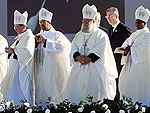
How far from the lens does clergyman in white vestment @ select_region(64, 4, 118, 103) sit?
8203 mm

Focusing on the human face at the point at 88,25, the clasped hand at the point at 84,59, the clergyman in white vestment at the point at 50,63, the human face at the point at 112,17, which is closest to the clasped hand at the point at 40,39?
the clergyman in white vestment at the point at 50,63

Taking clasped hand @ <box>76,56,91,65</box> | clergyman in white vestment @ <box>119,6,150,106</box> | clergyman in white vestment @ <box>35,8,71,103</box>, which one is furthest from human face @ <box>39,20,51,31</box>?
clergyman in white vestment @ <box>119,6,150,106</box>

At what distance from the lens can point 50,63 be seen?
8914 mm

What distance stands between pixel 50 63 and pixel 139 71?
65.1 inches

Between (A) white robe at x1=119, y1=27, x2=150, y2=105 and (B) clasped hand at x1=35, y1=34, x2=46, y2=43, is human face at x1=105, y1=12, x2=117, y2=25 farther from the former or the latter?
(B) clasped hand at x1=35, y1=34, x2=46, y2=43

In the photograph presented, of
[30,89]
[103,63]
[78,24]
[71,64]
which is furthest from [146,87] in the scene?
[78,24]

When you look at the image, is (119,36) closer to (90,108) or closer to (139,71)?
(139,71)

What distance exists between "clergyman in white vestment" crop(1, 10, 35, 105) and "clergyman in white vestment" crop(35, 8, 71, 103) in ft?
0.64

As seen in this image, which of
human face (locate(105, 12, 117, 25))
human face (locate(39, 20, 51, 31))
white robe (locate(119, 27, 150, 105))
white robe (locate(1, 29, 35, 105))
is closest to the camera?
white robe (locate(119, 27, 150, 105))

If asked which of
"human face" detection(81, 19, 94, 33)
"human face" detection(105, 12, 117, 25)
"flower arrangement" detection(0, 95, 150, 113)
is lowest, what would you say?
"flower arrangement" detection(0, 95, 150, 113)

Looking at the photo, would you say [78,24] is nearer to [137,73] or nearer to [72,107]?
[137,73]

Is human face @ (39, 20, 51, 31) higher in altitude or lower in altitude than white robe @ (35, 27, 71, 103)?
higher

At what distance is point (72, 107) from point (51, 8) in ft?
25.6

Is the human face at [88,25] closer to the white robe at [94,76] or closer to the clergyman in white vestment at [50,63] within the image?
the white robe at [94,76]
